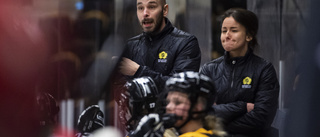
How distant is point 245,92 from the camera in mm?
3457

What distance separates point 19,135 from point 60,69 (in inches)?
25.9

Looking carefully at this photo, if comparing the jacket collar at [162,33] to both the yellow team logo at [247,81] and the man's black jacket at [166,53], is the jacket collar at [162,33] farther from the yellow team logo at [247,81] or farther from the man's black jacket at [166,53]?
the yellow team logo at [247,81]

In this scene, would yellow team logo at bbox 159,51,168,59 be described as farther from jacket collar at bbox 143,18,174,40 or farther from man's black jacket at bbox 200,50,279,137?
man's black jacket at bbox 200,50,279,137

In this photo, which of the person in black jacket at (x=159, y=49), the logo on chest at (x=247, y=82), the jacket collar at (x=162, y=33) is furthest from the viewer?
the logo on chest at (x=247, y=82)

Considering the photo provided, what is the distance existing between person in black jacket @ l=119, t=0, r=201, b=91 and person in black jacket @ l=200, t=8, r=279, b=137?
325 mm

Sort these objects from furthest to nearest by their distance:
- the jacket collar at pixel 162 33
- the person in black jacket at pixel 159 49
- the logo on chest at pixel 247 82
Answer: the logo on chest at pixel 247 82 < the jacket collar at pixel 162 33 < the person in black jacket at pixel 159 49

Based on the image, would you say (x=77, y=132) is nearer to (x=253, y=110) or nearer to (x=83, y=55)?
(x=83, y=55)

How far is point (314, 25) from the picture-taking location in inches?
96.6

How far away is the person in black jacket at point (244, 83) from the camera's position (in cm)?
340

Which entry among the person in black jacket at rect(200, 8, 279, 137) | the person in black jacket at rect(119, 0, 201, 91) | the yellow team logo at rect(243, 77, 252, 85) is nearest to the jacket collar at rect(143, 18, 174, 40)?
the person in black jacket at rect(119, 0, 201, 91)

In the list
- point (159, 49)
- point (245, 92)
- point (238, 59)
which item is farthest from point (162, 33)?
point (245, 92)

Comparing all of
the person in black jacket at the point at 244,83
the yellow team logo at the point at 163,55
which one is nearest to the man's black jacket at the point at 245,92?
the person in black jacket at the point at 244,83

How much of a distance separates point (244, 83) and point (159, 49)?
0.67 metres

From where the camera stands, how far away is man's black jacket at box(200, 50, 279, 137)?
134 inches
